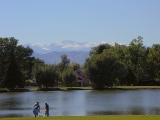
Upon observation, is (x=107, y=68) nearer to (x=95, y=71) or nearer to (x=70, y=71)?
(x=95, y=71)

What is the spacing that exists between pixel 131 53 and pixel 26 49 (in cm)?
3656

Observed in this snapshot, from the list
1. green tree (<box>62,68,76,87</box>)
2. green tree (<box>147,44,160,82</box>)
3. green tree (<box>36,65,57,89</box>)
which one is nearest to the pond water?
green tree (<box>36,65,57,89</box>)

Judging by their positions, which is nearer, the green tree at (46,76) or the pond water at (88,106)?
the pond water at (88,106)

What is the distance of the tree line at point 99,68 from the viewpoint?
108 m

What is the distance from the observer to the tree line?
10800cm

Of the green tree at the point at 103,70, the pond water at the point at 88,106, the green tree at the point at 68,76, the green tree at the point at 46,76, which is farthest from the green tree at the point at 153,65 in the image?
the pond water at the point at 88,106

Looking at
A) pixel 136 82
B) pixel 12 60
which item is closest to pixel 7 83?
pixel 12 60

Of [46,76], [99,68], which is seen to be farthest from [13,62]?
[99,68]

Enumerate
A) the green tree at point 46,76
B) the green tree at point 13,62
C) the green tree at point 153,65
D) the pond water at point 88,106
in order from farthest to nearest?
the green tree at point 153,65
the green tree at point 46,76
the green tree at point 13,62
the pond water at point 88,106

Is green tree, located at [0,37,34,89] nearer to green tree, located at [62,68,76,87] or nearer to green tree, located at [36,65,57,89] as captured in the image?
green tree, located at [36,65,57,89]

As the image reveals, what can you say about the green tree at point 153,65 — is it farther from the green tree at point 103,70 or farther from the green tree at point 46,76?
the green tree at point 46,76

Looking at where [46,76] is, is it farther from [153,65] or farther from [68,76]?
[153,65]

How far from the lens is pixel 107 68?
358ft

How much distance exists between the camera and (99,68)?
10869cm
